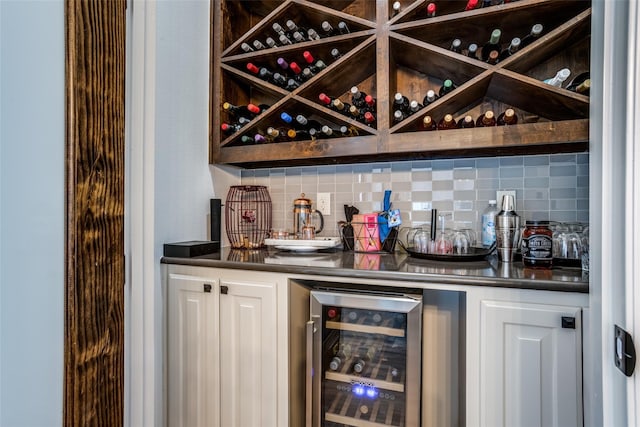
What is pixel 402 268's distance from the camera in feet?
3.76

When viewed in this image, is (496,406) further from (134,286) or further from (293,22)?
(293,22)

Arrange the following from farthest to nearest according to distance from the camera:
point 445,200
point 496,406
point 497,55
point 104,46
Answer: point 445,200 → point 497,55 → point 104,46 → point 496,406

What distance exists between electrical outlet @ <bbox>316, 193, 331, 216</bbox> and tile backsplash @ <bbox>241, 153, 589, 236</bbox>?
0.9 inches

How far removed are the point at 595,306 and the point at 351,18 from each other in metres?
1.43

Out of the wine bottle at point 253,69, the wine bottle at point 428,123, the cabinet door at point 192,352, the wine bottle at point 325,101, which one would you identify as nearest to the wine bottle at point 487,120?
the wine bottle at point 428,123

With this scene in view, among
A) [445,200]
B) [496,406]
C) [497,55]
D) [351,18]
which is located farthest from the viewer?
[445,200]

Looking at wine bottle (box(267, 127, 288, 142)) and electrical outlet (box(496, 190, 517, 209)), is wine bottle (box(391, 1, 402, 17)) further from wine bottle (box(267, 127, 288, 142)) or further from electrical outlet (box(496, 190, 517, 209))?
electrical outlet (box(496, 190, 517, 209))

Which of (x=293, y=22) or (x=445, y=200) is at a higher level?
(x=293, y=22)

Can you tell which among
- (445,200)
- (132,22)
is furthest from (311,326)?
(132,22)

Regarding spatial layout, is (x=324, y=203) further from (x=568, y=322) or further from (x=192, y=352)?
(x=568, y=322)

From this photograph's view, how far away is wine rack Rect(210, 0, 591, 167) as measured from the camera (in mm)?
1254

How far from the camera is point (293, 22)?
1.62 meters
